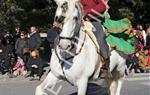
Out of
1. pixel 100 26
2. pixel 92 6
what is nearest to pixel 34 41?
pixel 100 26

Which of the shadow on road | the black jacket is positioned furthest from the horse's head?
the black jacket

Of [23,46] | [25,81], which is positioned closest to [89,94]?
[25,81]

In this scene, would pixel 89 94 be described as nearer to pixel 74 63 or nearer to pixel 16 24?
pixel 74 63

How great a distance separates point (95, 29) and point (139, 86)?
270 inches

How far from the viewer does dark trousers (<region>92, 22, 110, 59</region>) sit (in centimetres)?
865

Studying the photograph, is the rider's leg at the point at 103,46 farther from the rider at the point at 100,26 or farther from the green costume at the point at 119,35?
the green costume at the point at 119,35

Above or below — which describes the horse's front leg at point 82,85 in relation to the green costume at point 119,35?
below

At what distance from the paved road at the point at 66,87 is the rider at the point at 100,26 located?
2.34 meters

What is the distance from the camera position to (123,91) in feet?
46.1

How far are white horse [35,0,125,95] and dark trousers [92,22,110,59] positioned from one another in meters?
0.14

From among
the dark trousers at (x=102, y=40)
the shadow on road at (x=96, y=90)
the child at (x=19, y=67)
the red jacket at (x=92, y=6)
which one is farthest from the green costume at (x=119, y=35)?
the child at (x=19, y=67)

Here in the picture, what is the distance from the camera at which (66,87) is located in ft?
49.3

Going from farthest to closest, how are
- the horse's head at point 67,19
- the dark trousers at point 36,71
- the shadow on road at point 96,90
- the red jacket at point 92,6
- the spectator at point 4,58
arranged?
the spectator at point 4,58, the dark trousers at point 36,71, the shadow on road at point 96,90, the red jacket at point 92,6, the horse's head at point 67,19

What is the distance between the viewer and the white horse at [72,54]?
24.2ft
